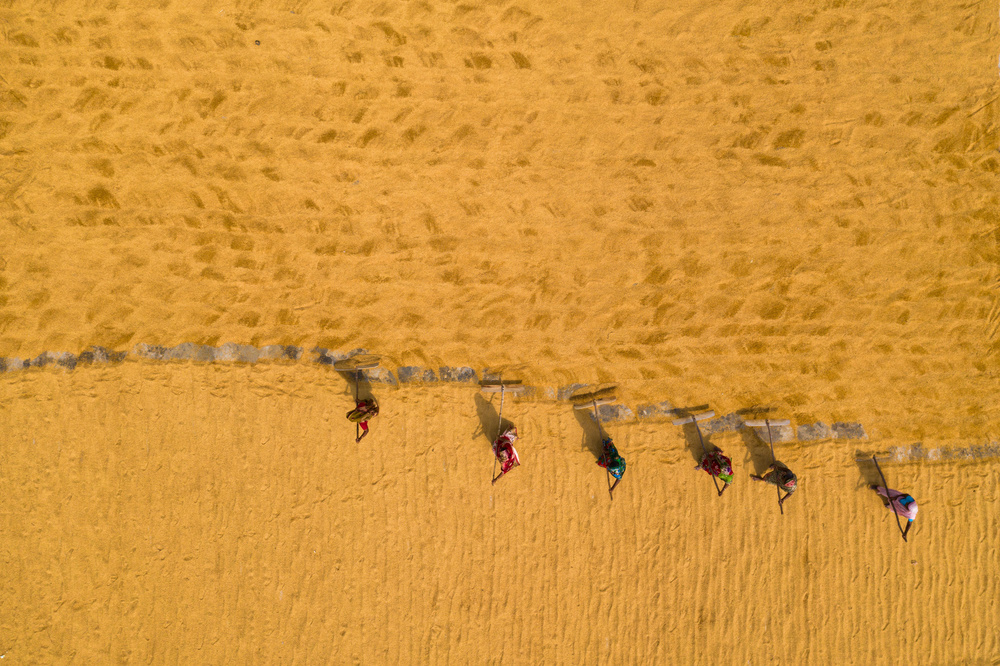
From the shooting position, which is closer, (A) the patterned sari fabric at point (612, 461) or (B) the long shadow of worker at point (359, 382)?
(A) the patterned sari fabric at point (612, 461)

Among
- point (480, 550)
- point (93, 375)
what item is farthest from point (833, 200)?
point (93, 375)

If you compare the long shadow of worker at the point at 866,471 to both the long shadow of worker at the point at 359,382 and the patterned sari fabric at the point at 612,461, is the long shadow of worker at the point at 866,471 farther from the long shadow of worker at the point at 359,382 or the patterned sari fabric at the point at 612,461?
the long shadow of worker at the point at 359,382

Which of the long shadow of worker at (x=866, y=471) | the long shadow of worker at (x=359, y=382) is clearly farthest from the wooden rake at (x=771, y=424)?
the long shadow of worker at (x=359, y=382)

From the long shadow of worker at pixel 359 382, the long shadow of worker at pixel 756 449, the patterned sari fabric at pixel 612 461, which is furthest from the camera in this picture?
the long shadow of worker at pixel 756 449

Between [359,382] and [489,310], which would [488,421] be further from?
[359,382]

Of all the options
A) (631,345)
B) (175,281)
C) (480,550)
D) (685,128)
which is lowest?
(480,550)

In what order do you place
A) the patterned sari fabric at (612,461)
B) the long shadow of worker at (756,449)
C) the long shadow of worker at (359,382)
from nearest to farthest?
1. the patterned sari fabric at (612,461)
2. the long shadow of worker at (359,382)
3. the long shadow of worker at (756,449)

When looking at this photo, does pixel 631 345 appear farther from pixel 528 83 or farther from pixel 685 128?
pixel 528 83

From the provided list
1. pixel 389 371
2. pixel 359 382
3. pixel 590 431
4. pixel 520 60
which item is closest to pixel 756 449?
pixel 590 431
